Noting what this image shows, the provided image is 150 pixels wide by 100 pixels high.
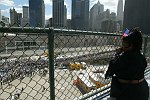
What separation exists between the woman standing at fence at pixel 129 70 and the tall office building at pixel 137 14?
29262mm

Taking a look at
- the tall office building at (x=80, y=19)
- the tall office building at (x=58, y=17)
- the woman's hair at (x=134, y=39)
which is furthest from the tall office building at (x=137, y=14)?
the woman's hair at (x=134, y=39)

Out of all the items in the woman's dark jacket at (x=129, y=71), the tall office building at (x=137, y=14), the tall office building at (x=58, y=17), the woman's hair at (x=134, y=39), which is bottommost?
the woman's dark jacket at (x=129, y=71)

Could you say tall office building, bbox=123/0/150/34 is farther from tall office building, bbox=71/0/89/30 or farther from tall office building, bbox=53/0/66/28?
tall office building, bbox=53/0/66/28

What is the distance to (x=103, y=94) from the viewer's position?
2.40 metres

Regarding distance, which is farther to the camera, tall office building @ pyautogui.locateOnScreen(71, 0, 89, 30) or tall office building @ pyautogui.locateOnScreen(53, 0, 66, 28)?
tall office building @ pyautogui.locateOnScreen(71, 0, 89, 30)

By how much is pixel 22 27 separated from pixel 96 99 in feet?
4.61

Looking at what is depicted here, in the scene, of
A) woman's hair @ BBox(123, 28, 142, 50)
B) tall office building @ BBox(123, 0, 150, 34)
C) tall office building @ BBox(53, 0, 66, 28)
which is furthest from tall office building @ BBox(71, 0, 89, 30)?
tall office building @ BBox(123, 0, 150, 34)

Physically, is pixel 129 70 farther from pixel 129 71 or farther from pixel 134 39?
pixel 134 39

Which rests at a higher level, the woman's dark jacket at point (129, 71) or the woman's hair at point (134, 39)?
Result: the woman's hair at point (134, 39)

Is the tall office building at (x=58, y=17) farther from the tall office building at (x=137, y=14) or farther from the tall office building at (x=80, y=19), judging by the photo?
the tall office building at (x=137, y=14)

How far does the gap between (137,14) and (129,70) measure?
1285 inches

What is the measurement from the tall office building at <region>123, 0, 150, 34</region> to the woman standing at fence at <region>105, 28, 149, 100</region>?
2926 centimetres

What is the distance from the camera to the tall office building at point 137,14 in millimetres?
30125

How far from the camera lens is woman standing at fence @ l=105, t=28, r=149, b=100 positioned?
5.86 ft
